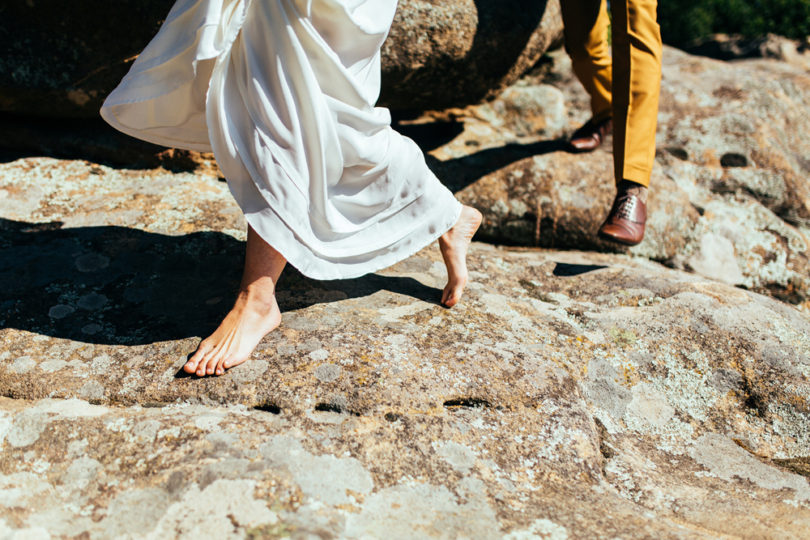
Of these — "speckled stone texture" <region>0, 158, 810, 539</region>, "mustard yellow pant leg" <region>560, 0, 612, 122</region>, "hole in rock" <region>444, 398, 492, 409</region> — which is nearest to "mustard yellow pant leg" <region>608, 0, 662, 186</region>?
"mustard yellow pant leg" <region>560, 0, 612, 122</region>

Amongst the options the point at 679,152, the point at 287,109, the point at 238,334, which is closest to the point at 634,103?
the point at 679,152

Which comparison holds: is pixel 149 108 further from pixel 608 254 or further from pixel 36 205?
pixel 608 254

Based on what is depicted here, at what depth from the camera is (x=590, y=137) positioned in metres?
3.14

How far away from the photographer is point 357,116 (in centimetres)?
183

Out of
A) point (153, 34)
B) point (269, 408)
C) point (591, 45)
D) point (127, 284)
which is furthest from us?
point (591, 45)

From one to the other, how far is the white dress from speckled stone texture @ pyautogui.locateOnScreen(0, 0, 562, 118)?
92 cm

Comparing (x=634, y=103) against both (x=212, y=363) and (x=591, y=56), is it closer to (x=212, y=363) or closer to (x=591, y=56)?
(x=591, y=56)

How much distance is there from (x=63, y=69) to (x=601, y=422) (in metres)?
2.56

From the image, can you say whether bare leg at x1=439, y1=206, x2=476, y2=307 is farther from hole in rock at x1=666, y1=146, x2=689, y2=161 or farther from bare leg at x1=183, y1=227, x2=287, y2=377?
hole in rock at x1=666, y1=146, x2=689, y2=161

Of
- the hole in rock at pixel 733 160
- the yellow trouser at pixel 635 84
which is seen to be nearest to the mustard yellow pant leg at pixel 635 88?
the yellow trouser at pixel 635 84

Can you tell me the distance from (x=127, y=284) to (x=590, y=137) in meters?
2.26

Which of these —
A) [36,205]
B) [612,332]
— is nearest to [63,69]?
[36,205]

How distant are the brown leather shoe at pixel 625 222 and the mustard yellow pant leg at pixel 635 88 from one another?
0.10 meters

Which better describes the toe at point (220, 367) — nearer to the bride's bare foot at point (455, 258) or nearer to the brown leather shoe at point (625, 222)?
the bride's bare foot at point (455, 258)
